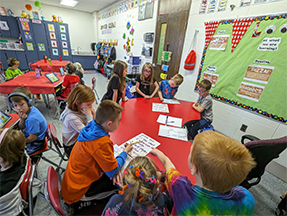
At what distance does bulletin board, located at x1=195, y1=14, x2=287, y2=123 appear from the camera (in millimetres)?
1771

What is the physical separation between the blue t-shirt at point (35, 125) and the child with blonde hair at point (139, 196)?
3.95 ft

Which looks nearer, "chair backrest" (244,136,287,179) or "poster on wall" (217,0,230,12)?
"chair backrest" (244,136,287,179)

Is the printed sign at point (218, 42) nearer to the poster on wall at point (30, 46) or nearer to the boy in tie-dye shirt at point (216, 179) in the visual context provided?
the boy in tie-dye shirt at point (216, 179)

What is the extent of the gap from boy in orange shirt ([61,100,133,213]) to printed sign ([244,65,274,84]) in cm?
223

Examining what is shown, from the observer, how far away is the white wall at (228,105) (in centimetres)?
185

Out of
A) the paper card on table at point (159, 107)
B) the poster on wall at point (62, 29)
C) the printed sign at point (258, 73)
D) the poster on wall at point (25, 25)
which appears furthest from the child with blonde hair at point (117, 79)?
the poster on wall at point (25, 25)

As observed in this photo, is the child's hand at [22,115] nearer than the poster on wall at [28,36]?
Yes

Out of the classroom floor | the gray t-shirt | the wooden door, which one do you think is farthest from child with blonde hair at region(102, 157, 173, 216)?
the wooden door

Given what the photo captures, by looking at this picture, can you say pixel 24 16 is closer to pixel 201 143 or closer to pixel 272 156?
pixel 201 143

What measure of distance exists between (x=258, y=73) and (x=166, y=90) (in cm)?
140

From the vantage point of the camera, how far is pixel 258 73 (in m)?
1.96

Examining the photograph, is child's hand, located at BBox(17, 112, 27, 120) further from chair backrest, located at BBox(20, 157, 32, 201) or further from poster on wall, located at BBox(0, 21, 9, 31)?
poster on wall, located at BBox(0, 21, 9, 31)

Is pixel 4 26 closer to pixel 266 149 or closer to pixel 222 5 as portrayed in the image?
pixel 222 5

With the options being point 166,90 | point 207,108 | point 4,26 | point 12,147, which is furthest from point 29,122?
point 4,26
